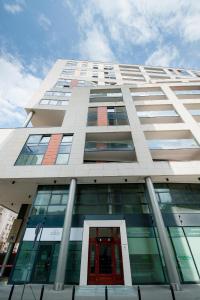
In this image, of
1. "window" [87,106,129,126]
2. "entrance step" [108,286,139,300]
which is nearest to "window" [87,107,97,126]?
"window" [87,106,129,126]

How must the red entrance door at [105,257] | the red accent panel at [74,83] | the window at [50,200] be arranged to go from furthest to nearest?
1. the red accent panel at [74,83]
2. the window at [50,200]
3. the red entrance door at [105,257]

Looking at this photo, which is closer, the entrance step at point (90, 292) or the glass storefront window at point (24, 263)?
the entrance step at point (90, 292)

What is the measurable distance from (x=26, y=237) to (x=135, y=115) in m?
15.9

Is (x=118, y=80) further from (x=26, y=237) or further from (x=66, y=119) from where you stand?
(x=26, y=237)

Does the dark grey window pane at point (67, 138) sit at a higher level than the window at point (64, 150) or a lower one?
higher

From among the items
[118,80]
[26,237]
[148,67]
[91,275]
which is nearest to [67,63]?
[118,80]

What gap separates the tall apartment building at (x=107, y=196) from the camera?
10555mm

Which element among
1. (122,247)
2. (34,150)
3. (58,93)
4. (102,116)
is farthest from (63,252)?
(58,93)

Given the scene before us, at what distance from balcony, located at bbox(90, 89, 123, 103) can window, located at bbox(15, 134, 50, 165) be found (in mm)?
10829

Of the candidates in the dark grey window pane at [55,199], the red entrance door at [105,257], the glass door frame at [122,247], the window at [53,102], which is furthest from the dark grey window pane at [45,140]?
the red entrance door at [105,257]

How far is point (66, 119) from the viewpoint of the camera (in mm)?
19781

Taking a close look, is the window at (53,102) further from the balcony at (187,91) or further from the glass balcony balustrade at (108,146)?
the balcony at (187,91)

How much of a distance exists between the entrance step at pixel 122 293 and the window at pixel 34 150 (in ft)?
34.9

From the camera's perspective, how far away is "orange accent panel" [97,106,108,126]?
19666 mm
